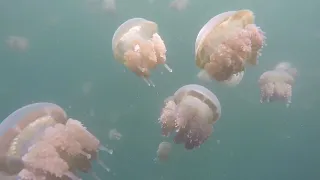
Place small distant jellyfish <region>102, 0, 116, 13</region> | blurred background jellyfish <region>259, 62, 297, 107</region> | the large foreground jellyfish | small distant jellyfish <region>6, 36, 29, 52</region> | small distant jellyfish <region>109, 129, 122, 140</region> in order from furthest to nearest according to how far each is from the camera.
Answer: small distant jellyfish <region>102, 0, 116, 13</region>, small distant jellyfish <region>6, 36, 29, 52</region>, small distant jellyfish <region>109, 129, 122, 140</region>, blurred background jellyfish <region>259, 62, 297, 107</region>, the large foreground jellyfish

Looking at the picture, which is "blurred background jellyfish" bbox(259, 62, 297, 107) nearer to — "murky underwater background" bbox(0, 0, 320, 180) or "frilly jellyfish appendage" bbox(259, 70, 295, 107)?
"frilly jellyfish appendage" bbox(259, 70, 295, 107)

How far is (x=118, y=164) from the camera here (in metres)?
13.1

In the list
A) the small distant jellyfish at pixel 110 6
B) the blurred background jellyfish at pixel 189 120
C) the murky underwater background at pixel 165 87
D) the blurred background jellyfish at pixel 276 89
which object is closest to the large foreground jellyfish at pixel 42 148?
the blurred background jellyfish at pixel 189 120

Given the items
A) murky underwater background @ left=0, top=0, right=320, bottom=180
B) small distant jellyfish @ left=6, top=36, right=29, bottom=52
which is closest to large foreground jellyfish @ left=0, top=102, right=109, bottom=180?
murky underwater background @ left=0, top=0, right=320, bottom=180

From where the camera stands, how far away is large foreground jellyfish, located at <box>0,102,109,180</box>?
281cm

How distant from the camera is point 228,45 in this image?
3.33 meters

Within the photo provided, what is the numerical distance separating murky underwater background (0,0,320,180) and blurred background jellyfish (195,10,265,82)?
8.82 m

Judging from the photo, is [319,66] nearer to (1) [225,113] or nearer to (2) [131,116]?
(1) [225,113]

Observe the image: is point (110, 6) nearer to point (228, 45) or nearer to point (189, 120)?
point (189, 120)

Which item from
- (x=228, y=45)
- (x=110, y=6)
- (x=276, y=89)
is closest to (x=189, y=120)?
(x=228, y=45)

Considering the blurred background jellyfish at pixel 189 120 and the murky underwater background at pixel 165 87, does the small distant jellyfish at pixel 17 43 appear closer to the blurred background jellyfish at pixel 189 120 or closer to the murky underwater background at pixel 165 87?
the murky underwater background at pixel 165 87

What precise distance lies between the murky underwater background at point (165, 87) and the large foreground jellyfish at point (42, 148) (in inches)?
354

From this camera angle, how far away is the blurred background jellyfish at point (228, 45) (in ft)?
10.8

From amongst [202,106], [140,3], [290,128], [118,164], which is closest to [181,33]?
[140,3]
